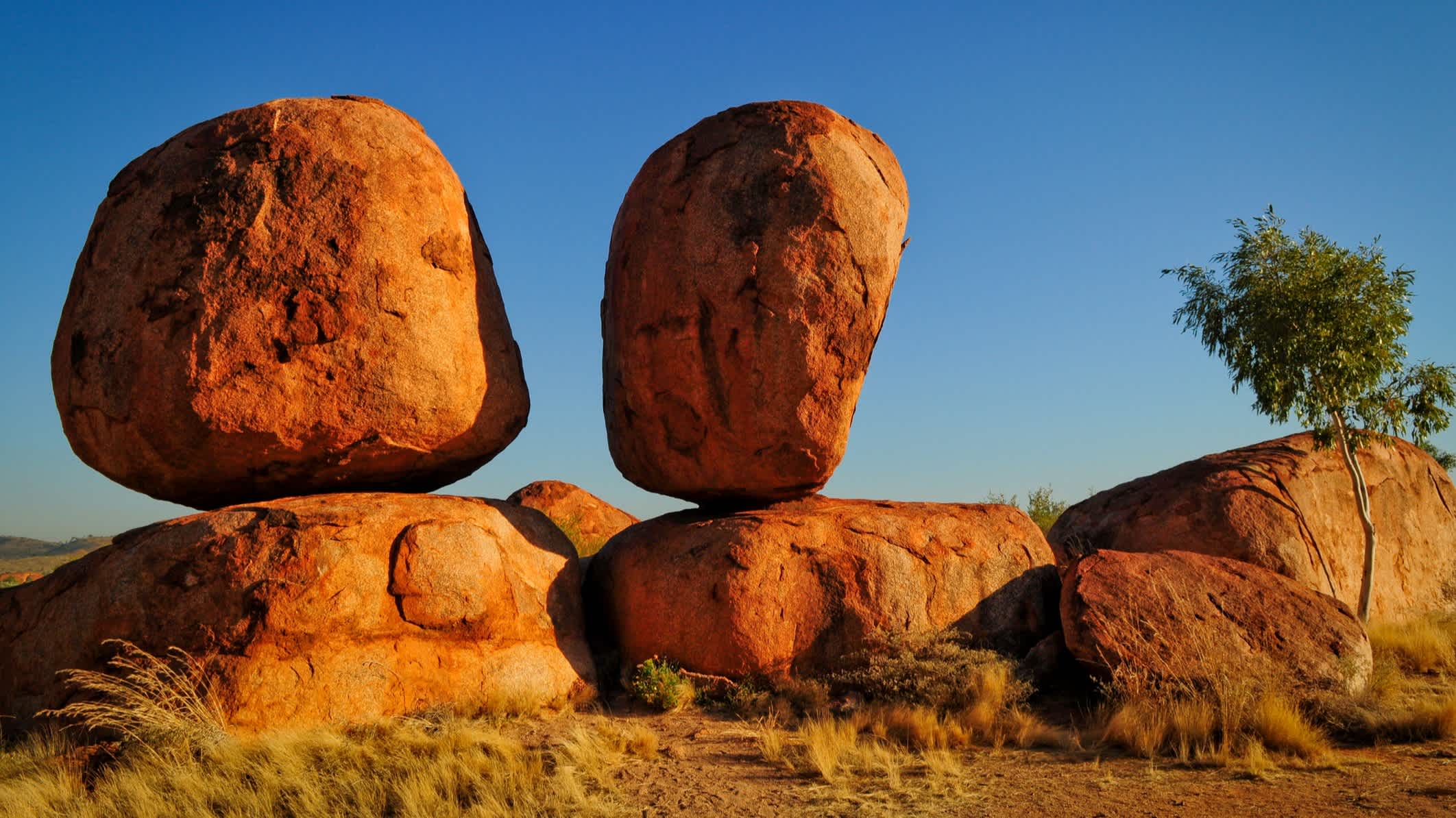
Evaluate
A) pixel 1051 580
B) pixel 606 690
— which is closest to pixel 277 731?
pixel 606 690

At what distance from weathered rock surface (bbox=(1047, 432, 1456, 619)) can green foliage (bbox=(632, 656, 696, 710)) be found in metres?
4.61

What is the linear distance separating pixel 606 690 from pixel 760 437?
2.24m

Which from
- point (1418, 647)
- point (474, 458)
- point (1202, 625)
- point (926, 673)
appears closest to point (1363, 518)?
point (1418, 647)

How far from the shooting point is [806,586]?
7.61m

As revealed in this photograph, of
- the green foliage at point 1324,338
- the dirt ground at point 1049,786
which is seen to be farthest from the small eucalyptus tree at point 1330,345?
the dirt ground at point 1049,786

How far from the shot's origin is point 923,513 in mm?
8344

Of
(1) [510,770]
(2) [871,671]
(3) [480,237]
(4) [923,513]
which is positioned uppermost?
(3) [480,237]

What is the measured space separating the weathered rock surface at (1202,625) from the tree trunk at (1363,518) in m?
3.79

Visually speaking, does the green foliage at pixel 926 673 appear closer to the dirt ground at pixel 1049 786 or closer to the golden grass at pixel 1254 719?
the dirt ground at pixel 1049 786

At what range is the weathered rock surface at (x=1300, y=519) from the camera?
10.3 metres

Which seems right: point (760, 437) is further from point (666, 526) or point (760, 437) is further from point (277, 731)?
point (277, 731)

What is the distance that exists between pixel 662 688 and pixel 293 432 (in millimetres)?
3136

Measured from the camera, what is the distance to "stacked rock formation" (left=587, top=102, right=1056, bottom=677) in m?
7.46

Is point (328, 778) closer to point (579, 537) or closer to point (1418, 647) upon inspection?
point (1418, 647)
